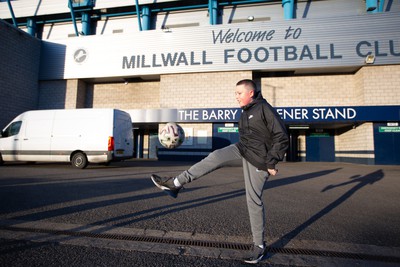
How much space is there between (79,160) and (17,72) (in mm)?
14796

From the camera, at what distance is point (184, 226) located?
289 cm

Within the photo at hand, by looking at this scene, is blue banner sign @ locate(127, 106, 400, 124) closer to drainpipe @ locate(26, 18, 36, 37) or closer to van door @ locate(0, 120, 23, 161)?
van door @ locate(0, 120, 23, 161)

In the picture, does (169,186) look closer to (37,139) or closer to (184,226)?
(184,226)

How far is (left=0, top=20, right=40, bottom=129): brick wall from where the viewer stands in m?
17.0

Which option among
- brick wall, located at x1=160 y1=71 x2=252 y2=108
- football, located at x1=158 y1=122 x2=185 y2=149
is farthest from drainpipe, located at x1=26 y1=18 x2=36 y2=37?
football, located at x1=158 y1=122 x2=185 y2=149

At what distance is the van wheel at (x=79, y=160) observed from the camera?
9.37 meters

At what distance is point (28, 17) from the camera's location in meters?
25.1

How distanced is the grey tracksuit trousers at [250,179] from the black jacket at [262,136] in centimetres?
9

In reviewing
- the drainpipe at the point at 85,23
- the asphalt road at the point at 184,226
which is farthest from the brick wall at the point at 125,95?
the asphalt road at the point at 184,226

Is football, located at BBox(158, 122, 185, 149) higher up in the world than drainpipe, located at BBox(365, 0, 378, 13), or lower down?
lower down

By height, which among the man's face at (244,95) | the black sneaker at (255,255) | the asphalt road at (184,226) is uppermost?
the man's face at (244,95)

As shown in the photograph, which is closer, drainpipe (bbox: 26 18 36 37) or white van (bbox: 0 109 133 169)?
white van (bbox: 0 109 133 169)

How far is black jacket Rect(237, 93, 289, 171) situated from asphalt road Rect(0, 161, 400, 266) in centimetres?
95

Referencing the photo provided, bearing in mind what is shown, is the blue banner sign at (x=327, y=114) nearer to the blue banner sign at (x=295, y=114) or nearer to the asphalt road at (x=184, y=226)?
the blue banner sign at (x=295, y=114)
